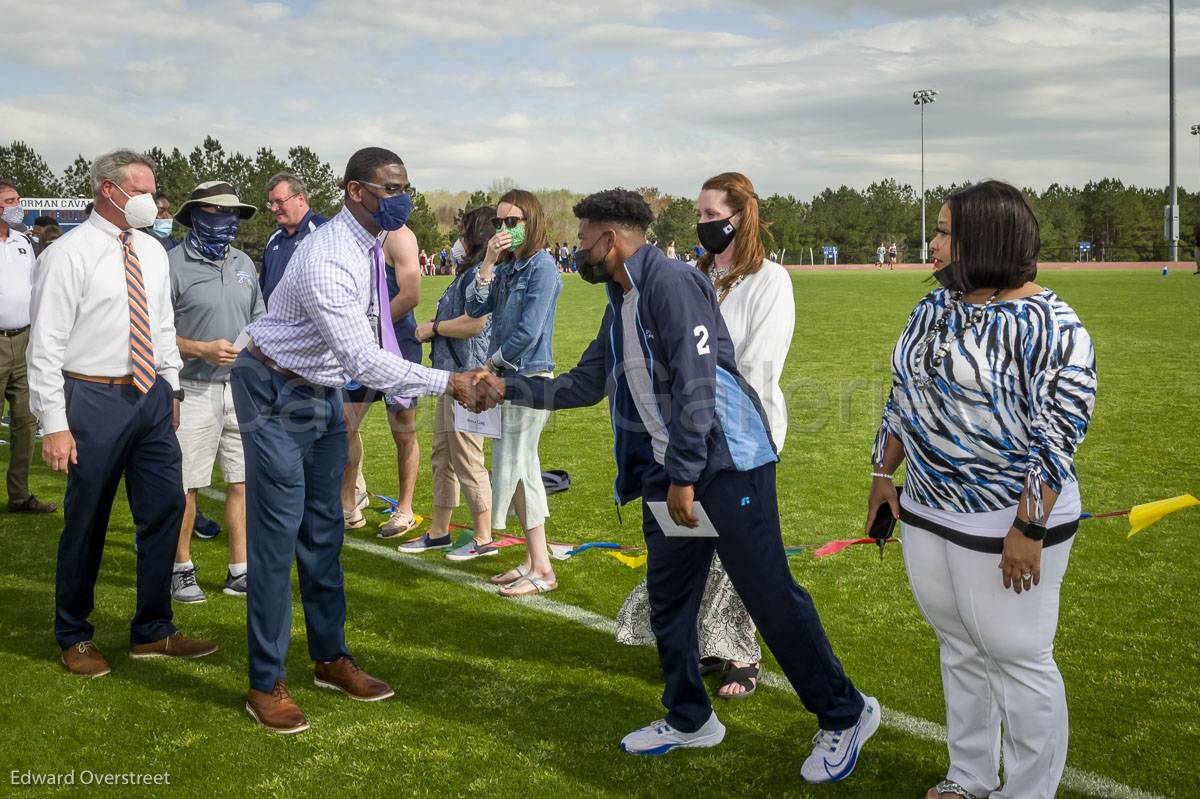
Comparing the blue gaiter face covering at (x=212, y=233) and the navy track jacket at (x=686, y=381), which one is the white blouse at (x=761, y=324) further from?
the blue gaiter face covering at (x=212, y=233)

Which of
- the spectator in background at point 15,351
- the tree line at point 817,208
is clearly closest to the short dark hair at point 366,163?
the spectator in background at point 15,351

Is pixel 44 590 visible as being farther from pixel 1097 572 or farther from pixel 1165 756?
pixel 1097 572

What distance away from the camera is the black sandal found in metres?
4.64

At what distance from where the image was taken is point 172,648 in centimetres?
512

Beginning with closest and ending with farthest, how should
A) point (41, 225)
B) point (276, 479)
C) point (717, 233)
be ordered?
1. point (276, 479)
2. point (717, 233)
3. point (41, 225)

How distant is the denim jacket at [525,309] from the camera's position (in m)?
5.82

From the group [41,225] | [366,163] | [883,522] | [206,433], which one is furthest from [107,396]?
[41,225]

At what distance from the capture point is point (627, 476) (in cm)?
407

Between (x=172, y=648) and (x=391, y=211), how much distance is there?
2.43 m

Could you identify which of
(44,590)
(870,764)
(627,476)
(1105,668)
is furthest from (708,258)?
(44,590)

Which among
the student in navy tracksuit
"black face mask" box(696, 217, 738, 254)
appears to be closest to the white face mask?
the student in navy tracksuit

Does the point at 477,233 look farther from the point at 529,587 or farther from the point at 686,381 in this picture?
the point at 686,381

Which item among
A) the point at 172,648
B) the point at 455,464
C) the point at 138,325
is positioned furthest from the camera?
the point at 455,464

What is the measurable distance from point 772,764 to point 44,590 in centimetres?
445
